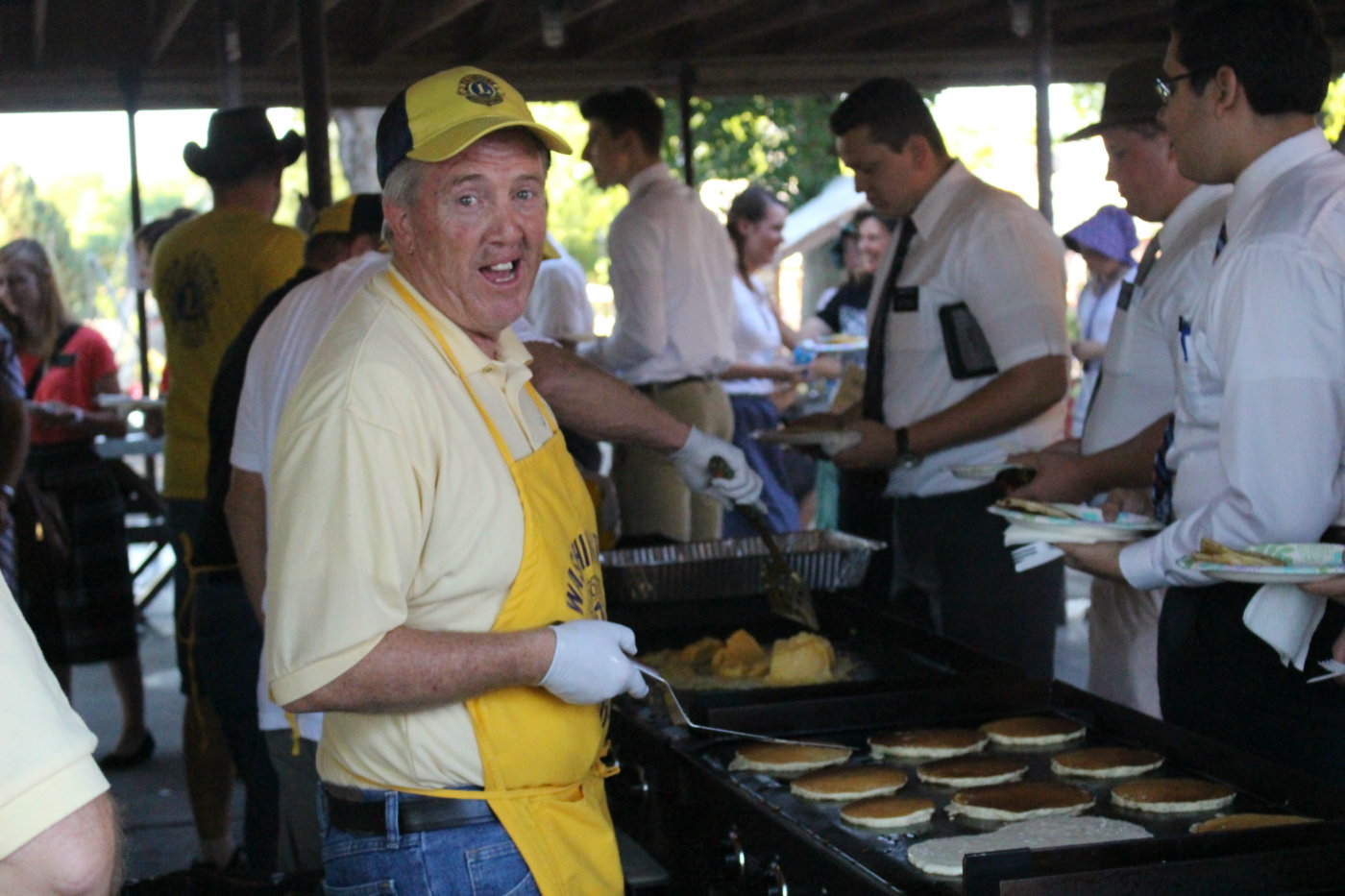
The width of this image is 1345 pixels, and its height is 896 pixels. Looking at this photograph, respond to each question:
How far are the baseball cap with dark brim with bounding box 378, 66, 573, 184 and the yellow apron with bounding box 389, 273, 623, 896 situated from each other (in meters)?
0.17

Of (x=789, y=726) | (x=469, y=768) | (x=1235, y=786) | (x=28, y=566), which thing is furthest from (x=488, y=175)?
(x=28, y=566)

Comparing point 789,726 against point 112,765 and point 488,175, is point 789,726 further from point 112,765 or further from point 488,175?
point 112,765

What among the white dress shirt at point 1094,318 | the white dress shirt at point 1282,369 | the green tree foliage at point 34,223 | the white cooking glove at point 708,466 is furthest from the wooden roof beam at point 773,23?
the green tree foliage at point 34,223

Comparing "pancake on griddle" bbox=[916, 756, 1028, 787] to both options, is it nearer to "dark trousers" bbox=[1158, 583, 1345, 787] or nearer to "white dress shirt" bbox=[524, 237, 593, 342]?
"dark trousers" bbox=[1158, 583, 1345, 787]

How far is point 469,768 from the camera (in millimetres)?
1729

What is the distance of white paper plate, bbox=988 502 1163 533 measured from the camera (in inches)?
90.4

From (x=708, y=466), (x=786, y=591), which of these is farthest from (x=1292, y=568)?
(x=786, y=591)

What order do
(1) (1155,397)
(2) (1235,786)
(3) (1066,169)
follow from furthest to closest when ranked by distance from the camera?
(3) (1066,169)
(1) (1155,397)
(2) (1235,786)

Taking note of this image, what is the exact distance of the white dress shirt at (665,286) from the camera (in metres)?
5.22

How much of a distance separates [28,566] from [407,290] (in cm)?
365

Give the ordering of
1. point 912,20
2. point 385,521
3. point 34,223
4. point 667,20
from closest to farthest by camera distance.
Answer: point 385,521
point 667,20
point 912,20
point 34,223

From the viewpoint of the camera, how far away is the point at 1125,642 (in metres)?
3.35

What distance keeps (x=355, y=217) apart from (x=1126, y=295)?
1633mm

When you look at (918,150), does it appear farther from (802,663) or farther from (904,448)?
(802,663)
